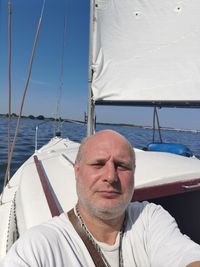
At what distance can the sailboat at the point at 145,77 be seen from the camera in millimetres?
2957

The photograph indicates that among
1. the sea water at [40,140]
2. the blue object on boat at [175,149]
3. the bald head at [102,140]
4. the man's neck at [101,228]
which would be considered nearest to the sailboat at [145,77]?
the blue object on boat at [175,149]

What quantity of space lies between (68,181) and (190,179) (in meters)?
1.22

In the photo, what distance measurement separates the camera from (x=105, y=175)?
163 cm

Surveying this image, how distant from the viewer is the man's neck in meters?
1.63

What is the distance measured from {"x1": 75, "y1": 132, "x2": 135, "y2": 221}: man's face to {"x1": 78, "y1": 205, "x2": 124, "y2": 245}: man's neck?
0.06 m

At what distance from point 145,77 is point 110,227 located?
2.84 meters

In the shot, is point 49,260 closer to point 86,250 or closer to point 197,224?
point 86,250

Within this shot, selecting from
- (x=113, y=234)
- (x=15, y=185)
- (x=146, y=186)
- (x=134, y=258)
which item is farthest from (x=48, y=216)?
(x=15, y=185)

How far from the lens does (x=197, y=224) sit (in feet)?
10.1

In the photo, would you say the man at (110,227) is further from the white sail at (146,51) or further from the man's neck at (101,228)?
the white sail at (146,51)

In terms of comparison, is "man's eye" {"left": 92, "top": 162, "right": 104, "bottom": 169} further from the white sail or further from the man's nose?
the white sail

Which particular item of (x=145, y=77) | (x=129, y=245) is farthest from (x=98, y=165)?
(x=145, y=77)

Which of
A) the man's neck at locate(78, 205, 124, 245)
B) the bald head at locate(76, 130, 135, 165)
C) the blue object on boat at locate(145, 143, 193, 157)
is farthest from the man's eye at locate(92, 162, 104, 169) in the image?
the blue object on boat at locate(145, 143, 193, 157)

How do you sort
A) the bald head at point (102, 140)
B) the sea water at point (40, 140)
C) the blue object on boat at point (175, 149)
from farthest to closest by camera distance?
1. the sea water at point (40, 140)
2. the blue object on boat at point (175, 149)
3. the bald head at point (102, 140)
